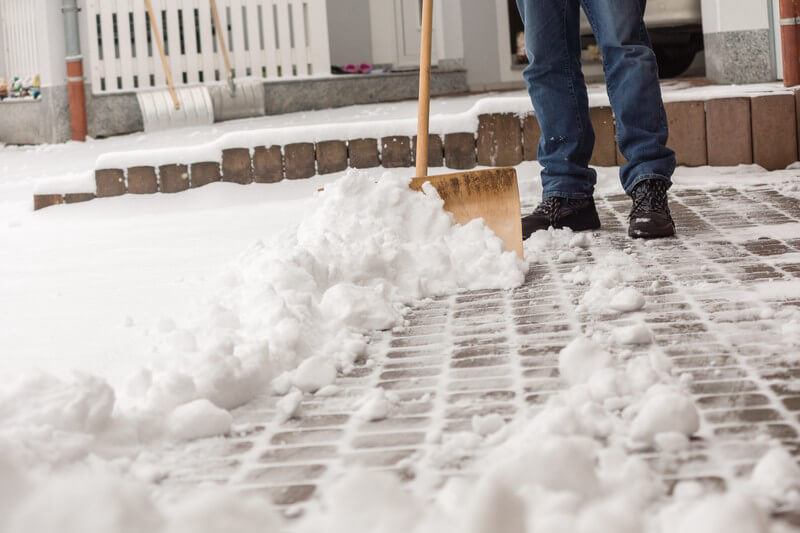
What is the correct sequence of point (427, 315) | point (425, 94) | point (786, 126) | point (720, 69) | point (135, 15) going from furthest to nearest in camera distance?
point (135, 15) < point (720, 69) < point (786, 126) < point (425, 94) < point (427, 315)

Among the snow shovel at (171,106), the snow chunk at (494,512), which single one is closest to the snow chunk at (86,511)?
the snow chunk at (494,512)

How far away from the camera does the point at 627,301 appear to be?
2.05 meters

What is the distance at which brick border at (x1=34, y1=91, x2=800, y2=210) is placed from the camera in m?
4.00

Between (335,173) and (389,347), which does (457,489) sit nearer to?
(389,347)

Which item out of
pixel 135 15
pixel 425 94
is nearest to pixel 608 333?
pixel 425 94

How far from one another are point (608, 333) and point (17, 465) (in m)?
1.09

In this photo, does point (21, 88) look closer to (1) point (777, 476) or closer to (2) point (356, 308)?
(2) point (356, 308)

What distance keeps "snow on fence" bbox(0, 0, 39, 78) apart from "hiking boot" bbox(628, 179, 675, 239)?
6.18 meters

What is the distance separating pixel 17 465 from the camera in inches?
45.9

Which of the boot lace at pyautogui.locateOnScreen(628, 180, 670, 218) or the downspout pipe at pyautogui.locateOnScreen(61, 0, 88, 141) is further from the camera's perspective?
the downspout pipe at pyautogui.locateOnScreen(61, 0, 88, 141)

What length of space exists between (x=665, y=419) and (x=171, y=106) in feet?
20.8

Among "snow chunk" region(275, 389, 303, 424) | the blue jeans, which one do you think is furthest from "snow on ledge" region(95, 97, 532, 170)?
"snow chunk" region(275, 389, 303, 424)

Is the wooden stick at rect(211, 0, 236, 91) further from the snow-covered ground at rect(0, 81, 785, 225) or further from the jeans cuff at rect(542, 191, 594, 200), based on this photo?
the jeans cuff at rect(542, 191, 594, 200)

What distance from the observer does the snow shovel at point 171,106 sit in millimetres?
7242
